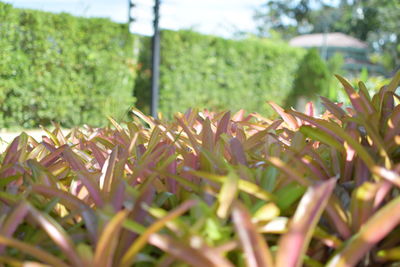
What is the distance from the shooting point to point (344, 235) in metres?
0.84

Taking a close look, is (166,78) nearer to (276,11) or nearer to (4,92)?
(4,92)

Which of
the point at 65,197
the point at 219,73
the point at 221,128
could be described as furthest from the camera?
the point at 219,73

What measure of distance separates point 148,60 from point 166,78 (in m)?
0.62

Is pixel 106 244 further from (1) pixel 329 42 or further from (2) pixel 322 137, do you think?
(1) pixel 329 42

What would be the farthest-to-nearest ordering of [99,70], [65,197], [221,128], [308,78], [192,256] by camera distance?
[308,78] < [99,70] < [221,128] < [65,197] < [192,256]

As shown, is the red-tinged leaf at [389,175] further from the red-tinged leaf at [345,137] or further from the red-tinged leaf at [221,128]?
the red-tinged leaf at [221,128]

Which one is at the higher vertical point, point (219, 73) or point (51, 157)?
point (51, 157)

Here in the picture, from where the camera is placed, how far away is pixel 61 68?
9.44 m

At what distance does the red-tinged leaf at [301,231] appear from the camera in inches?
28.1

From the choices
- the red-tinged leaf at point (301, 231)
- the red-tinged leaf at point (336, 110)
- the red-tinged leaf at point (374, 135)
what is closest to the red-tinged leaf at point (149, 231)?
the red-tinged leaf at point (301, 231)

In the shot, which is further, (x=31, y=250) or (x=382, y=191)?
(x=382, y=191)

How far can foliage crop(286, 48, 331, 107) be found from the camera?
16453 mm

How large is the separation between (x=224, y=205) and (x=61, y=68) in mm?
9150

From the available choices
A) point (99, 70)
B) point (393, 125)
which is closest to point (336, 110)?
point (393, 125)
